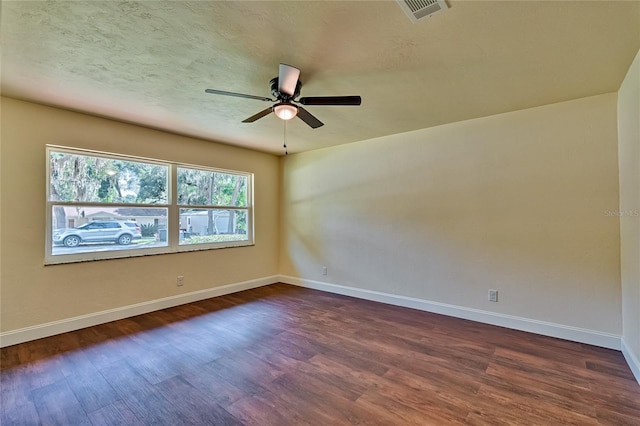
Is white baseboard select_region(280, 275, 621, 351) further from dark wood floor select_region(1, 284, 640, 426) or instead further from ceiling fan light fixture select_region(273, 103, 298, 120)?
ceiling fan light fixture select_region(273, 103, 298, 120)

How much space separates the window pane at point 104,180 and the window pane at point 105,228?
0.13 m

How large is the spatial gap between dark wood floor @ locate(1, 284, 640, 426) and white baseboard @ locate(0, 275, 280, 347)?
110 mm

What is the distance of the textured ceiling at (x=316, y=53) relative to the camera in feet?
5.45

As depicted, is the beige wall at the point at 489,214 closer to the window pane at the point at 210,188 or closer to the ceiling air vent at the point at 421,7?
the window pane at the point at 210,188

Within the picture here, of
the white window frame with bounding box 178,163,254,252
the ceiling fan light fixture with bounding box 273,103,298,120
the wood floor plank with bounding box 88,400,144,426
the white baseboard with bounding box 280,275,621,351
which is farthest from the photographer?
the white window frame with bounding box 178,163,254,252

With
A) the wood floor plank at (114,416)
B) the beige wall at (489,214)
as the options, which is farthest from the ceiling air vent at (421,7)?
the wood floor plank at (114,416)

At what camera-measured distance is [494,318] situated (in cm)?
331

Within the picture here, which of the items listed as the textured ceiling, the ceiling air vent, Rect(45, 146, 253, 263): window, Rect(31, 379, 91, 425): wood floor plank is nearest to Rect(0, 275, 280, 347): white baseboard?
Rect(45, 146, 253, 263): window

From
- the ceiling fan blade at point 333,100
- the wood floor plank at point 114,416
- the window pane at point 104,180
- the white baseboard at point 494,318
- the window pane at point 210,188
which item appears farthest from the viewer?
the window pane at point 210,188

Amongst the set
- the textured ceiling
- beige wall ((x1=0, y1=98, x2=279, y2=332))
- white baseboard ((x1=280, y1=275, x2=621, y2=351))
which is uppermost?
the textured ceiling

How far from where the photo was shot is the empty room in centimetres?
183

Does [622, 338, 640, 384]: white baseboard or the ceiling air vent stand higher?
the ceiling air vent

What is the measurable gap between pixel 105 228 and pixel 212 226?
1437 millimetres

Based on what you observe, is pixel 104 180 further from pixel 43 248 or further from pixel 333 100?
pixel 333 100
